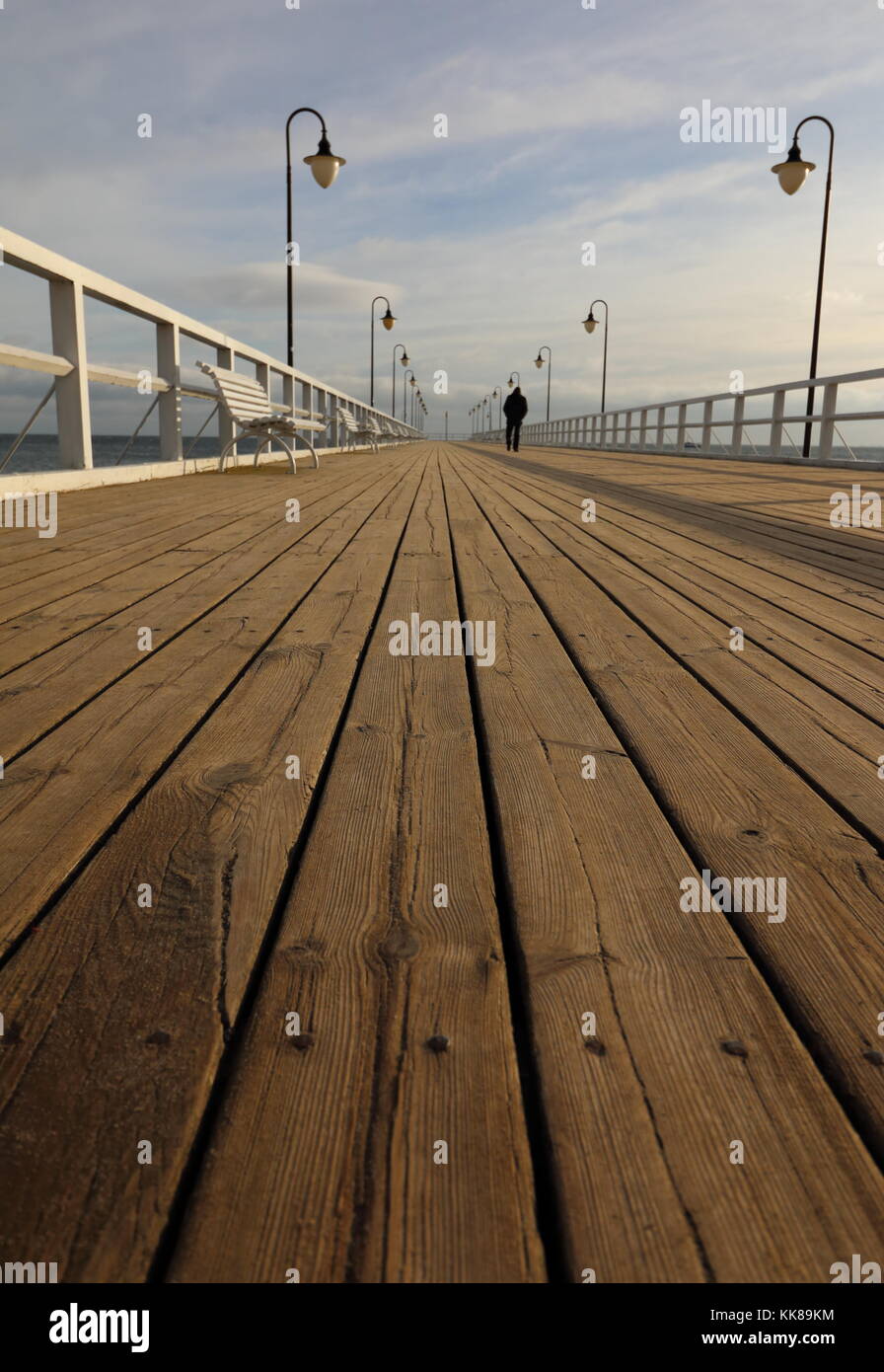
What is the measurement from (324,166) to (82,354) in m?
7.54

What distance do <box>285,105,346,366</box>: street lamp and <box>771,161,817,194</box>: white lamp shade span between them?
5834 mm

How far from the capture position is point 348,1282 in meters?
0.55

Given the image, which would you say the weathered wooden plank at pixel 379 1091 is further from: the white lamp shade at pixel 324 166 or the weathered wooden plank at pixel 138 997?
the white lamp shade at pixel 324 166

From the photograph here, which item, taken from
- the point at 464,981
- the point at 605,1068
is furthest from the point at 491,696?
the point at 605,1068

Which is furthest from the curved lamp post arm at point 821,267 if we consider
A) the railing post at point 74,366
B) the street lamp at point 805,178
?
the railing post at point 74,366

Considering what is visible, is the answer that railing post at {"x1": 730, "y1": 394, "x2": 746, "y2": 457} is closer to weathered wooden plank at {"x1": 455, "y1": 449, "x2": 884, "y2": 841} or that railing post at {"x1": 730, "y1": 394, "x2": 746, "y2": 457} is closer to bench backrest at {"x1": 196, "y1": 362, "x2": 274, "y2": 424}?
bench backrest at {"x1": 196, "y1": 362, "x2": 274, "y2": 424}

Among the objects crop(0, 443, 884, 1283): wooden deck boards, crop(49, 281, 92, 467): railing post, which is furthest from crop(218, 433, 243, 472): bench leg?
crop(0, 443, 884, 1283): wooden deck boards

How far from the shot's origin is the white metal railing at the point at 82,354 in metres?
4.80

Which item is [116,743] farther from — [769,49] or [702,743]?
[769,49]

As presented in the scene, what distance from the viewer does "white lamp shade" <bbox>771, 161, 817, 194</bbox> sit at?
11156mm

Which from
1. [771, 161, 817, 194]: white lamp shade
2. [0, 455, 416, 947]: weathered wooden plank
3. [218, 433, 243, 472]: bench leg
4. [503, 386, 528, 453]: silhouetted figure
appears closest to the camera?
[0, 455, 416, 947]: weathered wooden plank

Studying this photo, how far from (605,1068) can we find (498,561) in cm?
275

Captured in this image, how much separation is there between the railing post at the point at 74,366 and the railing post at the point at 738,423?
30.4ft

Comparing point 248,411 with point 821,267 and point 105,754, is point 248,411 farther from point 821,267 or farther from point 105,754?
point 821,267
